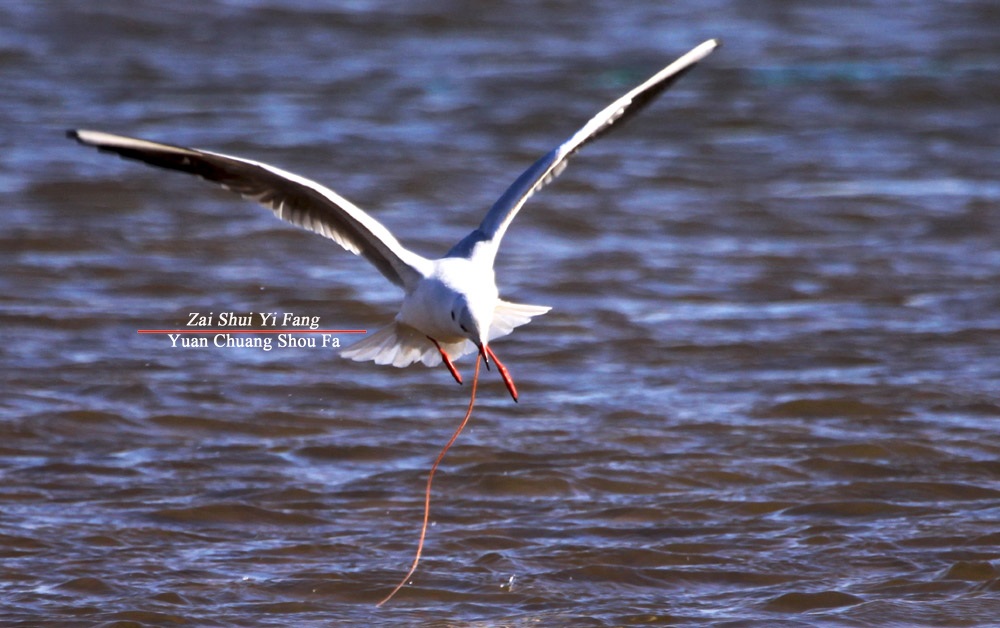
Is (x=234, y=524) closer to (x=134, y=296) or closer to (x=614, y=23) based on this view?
(x=134, y=296)

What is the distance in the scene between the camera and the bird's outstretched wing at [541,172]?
541cm

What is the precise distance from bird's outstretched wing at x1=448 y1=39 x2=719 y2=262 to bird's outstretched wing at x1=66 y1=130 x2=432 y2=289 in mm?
240

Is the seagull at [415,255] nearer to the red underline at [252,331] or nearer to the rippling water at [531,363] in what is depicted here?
the rippling water at [531,363]

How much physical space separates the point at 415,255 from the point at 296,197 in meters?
0.47

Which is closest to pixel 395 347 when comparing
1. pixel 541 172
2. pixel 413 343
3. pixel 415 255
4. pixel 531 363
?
pixel 413 343

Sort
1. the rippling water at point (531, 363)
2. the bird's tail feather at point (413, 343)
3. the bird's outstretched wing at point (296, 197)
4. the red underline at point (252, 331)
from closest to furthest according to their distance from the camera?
the bird's outstretched wing at point (296, 197) < the rippling water at point (531, 363) < the bird's tail feather at point (413, 343) < the red underline at point (252, 331)

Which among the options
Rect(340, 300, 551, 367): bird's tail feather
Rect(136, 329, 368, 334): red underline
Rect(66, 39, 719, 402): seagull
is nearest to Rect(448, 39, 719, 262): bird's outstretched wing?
Rect(66, 39, 719, 402): seagull

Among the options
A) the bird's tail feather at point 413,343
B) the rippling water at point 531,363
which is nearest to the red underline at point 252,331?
the rippling water at point 531,363

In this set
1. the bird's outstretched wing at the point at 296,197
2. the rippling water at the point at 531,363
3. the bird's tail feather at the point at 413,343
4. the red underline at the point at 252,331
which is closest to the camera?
the bird's outstretched wing at the point at 296,197

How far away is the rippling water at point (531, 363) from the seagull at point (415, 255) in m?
0.73

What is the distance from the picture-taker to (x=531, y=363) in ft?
25.2

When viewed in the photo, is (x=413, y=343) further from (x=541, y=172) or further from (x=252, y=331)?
(x=252, y=331)

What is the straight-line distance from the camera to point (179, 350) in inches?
307

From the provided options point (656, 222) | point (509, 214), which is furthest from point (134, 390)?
point (656, 222)
